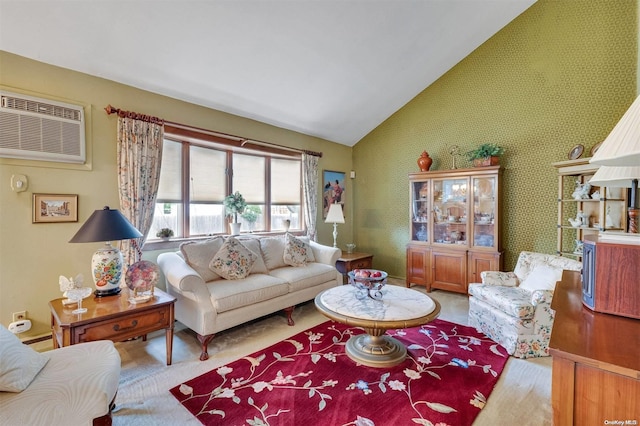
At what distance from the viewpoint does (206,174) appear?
3691mm

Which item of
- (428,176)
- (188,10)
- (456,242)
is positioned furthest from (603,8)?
(188,10)

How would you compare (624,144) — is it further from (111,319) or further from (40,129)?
(40,129)

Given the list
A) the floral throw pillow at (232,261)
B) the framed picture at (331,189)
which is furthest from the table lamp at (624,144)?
the framed picture at (331,189)

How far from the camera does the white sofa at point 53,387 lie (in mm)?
1187

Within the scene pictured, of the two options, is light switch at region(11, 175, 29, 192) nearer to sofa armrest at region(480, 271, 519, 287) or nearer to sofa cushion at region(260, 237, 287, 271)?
sofa cushion at region(260, 237, 287, 271)

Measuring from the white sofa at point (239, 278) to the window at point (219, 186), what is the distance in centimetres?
49

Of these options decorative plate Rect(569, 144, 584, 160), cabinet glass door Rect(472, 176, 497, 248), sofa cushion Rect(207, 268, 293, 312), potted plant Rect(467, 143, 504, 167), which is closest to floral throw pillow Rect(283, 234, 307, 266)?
sofa cushion Rect(207, 268, 293, 312)

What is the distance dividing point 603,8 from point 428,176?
2685mm

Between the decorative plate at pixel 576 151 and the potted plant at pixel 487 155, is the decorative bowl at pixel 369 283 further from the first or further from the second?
the decorative plate at pixel 576 151

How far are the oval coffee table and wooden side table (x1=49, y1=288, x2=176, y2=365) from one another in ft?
4.24

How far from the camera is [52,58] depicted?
2.41m

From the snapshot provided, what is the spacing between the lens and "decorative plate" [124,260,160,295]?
7.45 ft

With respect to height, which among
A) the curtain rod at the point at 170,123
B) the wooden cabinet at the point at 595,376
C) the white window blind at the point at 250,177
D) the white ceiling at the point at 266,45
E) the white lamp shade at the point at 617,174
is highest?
the white ceiling at the point at 266,45

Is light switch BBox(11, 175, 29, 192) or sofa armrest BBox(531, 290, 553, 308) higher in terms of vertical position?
light switch BBox(11, 175, 29, 192)
